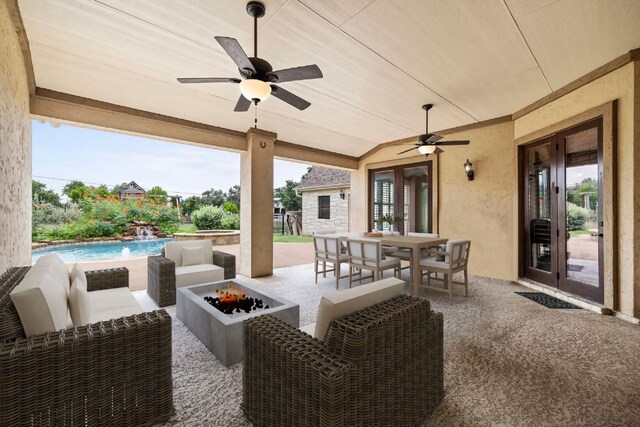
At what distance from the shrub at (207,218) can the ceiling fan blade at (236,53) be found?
31.9ft

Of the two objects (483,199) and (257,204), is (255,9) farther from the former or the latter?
(483,199)

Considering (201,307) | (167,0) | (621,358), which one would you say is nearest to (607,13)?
(621,358)

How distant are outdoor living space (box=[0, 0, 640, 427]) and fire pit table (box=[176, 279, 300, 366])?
Answer: 37 millimetres

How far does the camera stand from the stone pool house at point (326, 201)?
1145 cm

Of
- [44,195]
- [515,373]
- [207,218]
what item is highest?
[44,195]

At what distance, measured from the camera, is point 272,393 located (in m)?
1.47

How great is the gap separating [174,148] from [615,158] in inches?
759

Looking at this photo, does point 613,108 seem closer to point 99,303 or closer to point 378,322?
point 378,322

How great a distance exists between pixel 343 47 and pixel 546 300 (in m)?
4.39

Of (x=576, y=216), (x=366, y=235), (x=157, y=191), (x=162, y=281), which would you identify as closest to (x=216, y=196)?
(x=157, y=191)

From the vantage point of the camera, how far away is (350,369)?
1.19 metres

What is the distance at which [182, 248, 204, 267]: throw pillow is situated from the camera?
4.24 metres

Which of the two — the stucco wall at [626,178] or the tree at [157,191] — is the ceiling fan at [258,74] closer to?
the stucco wall at [626,178]

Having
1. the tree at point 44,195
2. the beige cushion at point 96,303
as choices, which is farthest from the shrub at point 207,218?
the beige cushion at point 96,303
